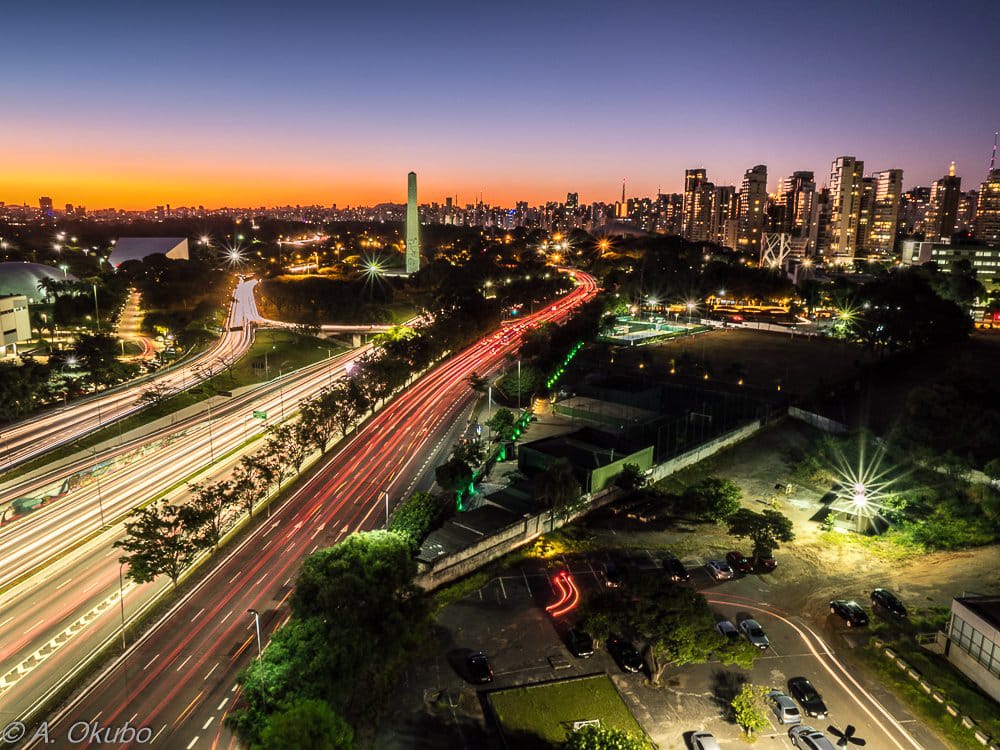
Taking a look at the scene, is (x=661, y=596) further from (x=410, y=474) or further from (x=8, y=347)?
(x=8, y=347)

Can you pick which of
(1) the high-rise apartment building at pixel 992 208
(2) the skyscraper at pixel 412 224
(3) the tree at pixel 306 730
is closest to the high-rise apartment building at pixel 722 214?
(1) the high-rise apartment building at pixel 992 208

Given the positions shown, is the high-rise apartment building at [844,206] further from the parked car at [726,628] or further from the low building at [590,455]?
the parked car at [726,628]

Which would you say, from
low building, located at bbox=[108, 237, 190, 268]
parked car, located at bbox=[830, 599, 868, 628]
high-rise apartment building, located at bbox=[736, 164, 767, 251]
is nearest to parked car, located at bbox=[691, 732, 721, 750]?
parked car, located at bbox=[830, 599, 868, 628]

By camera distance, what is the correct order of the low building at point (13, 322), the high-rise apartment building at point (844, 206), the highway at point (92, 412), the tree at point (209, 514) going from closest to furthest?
the tree at point (209, 514), the highway at point (92, 412), the low building at point (13, 322), the high-rise apartment building at point (844, 206)

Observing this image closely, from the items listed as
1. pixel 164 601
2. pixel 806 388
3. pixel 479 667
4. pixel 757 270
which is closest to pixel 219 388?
pixel 164 601

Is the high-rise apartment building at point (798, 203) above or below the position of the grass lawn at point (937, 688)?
above

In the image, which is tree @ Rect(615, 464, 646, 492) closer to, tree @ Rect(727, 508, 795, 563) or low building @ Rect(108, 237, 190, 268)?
tree @ Rect(727, 508, 795, 563)
